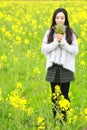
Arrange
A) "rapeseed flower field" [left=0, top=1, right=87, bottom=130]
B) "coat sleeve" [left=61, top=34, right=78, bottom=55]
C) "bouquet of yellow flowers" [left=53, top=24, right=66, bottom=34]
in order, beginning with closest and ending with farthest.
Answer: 1. "bouquet of yellow flowers" [left=53, top=24, right=66, bottom=34]
2. "coat sleeve" [left=61, top=34, right=78, bottom=55]
3. "rapeseed flower field" [left=0, top=1, right=87, bottom=130]

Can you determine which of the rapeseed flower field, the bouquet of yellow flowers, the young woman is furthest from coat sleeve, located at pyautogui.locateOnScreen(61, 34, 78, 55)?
the rapeseed flower field

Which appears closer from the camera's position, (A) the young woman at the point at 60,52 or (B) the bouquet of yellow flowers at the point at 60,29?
(B) the bouquet of yellow flowers at the point at 60,29

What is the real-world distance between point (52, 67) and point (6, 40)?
506 cm

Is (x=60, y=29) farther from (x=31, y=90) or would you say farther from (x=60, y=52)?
(x=31, y=90)

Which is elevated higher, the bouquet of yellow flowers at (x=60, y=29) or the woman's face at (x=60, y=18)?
the woman's face at (x=60, y=18)

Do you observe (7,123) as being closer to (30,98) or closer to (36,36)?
(30,98)

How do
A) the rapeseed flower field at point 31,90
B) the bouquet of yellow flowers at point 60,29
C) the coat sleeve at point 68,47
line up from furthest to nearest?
the rapeseed flower field at point 31,90, the coat sleeve at point 68,47, the bouquet of yellow flowers at point 60,29

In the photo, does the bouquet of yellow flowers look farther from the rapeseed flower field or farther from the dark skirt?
the rapeseed flower field

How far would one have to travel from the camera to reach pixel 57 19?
491 centimetres

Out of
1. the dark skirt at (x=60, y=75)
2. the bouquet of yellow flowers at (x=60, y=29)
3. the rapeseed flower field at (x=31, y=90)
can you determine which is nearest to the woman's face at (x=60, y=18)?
the bouquet of yellow flowers at (x=60, y=29)

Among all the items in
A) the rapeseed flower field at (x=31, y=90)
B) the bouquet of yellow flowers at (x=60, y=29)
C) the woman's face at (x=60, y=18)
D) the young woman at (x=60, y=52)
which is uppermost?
the woman's face at (x=60, y=18)

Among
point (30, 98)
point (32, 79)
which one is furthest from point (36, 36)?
point (30, 98)

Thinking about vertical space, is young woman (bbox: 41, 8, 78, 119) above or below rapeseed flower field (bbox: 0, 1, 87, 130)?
above

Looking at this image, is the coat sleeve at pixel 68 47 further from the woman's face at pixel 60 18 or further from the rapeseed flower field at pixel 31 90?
the rapeseed flower field at pixel 31 90
